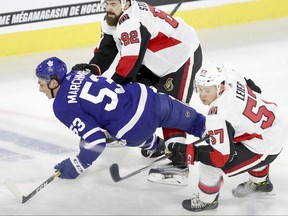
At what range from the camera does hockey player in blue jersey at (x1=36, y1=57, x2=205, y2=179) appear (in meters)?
3.19

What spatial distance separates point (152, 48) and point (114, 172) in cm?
74

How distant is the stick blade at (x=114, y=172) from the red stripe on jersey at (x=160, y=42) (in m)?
0.72

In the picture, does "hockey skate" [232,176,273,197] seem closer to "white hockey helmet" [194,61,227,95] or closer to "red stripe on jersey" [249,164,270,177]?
"red stripe on jersey" [249,164,270,177]

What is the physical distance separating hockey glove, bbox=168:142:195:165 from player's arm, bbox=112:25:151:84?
1.97 ft

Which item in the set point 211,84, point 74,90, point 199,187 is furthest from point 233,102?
point 74,90

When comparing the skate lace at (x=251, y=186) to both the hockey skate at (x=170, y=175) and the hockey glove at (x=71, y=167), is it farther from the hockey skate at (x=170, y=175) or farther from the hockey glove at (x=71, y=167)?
the hockey glove at (x=71, y=167)

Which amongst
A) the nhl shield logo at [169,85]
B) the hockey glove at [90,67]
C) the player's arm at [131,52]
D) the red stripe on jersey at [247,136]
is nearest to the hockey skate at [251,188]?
the red stripe on jersey at [247,136]

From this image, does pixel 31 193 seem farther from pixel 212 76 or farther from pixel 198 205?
pixel 212 76

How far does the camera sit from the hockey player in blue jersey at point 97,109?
10.5ft

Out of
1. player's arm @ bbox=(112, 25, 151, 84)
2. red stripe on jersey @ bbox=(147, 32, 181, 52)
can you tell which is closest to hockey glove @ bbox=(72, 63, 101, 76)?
player's arm @ bbox=(112, 25, 151, 84)

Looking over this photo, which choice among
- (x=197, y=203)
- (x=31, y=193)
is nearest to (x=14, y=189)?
(x=31, y=193)

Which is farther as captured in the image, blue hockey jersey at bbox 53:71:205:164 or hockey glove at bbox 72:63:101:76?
hockey glove at bbox 72:63:101:76

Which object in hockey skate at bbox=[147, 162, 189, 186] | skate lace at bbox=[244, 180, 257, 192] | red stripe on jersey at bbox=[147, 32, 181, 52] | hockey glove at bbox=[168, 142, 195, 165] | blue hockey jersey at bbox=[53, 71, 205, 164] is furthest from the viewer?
red stripe on jersey at bbox=[147, 32, 181, 52]

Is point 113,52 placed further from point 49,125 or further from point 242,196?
point 242,196
